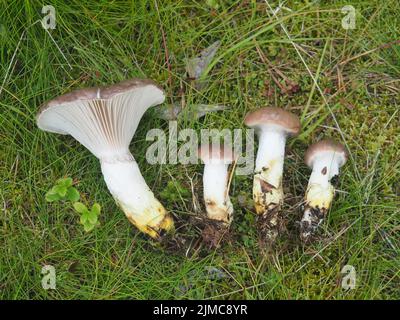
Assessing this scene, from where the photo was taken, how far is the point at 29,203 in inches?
138

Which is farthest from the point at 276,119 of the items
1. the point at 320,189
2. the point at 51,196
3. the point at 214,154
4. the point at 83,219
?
the point at 51,196

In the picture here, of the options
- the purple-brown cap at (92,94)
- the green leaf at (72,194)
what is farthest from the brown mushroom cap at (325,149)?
the green leaf at (72,194)

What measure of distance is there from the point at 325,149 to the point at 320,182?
0.24m

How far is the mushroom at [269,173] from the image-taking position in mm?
3258

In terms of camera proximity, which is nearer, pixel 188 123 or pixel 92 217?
pixel 92 217

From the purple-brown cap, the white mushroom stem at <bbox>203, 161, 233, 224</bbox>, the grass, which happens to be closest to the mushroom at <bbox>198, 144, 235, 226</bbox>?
the white mushroom stem at <bbox>203, 161, 233, 224</bbox>

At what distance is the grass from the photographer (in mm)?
3342

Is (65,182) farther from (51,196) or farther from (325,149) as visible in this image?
(325,149)

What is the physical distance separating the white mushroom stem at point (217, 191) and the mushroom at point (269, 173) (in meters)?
0.22

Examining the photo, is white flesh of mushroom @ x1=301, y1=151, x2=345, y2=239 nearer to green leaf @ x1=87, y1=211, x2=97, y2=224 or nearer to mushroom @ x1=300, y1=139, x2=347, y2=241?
mushroom @ x1=300, y1=139, x2=347, y2=241

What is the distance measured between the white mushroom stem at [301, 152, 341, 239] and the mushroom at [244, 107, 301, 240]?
0.21m

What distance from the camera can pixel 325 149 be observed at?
3.22 meters

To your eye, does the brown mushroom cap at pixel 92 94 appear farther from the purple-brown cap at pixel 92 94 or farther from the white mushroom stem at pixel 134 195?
the white mushroom stem at pixel 134 195
